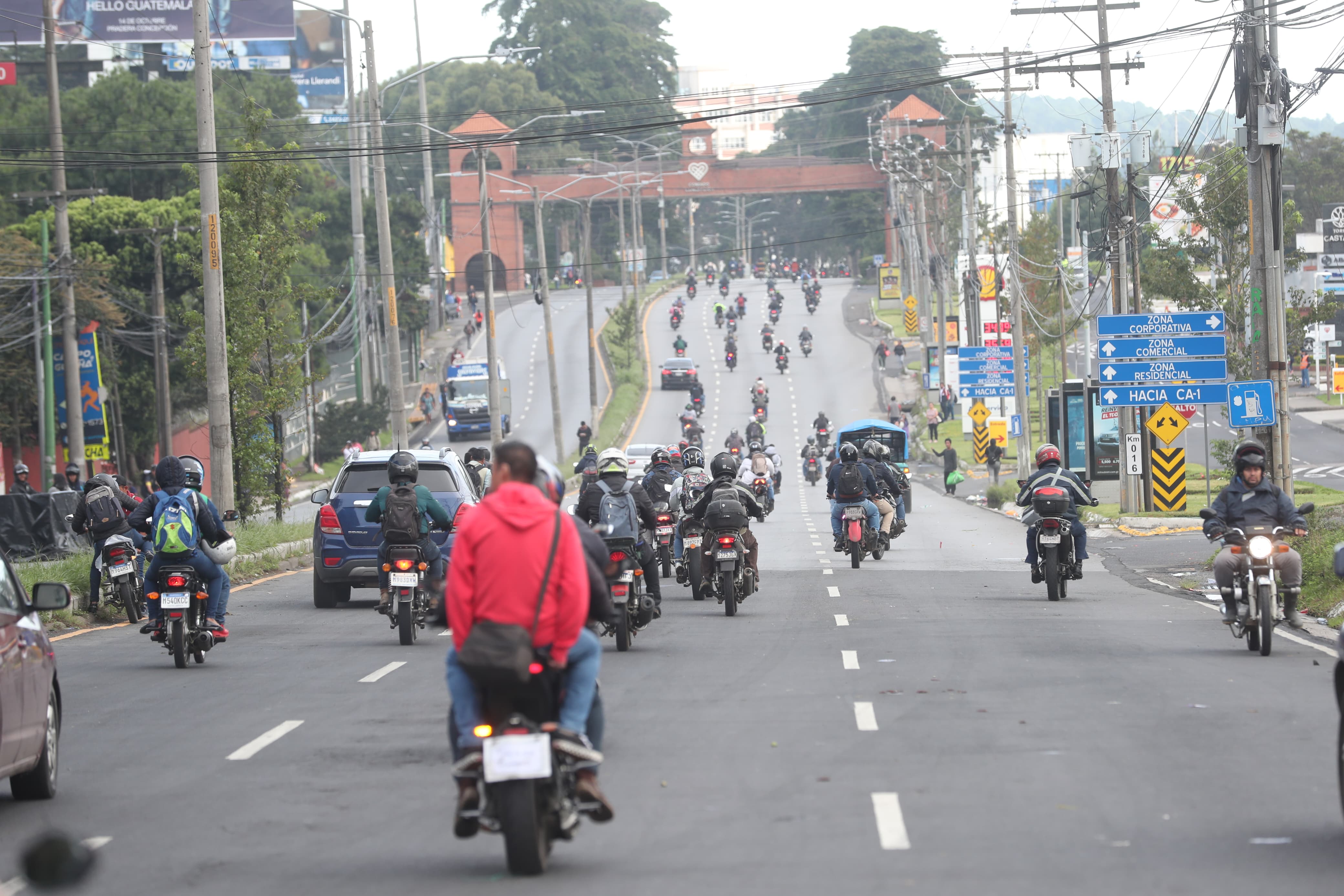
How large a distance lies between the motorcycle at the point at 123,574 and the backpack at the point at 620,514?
6263 mm

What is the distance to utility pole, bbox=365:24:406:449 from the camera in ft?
123

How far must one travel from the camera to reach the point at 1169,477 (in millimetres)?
35375

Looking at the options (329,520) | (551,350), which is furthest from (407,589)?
(551,350)

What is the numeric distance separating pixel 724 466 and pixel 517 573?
1234cm

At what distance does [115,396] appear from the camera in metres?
51.8

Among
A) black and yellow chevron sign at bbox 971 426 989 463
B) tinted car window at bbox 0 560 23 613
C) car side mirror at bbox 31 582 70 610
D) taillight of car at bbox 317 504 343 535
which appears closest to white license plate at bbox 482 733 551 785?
car side mirror at bbox 31 582 70 610

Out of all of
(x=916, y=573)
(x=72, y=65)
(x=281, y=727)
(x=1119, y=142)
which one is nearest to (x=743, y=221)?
(x=72, y=65)

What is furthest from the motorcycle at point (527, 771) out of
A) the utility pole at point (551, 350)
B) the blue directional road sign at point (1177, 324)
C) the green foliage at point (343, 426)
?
the green foliage at point (343, 426)

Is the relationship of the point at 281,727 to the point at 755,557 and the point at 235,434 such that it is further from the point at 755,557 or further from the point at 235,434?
the point at 235,434

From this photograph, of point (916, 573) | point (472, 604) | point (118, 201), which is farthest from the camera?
point (118, 201)

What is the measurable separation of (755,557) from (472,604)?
12.7 m

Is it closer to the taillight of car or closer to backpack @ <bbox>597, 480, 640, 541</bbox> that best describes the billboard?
the taillight of car

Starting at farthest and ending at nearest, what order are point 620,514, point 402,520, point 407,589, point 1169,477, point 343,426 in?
1. point 343,426
2. point 1169,477
3. point 407,589
4. point 402,520
5. point 620,514

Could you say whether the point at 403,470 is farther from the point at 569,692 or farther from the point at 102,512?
the point at 569,692
